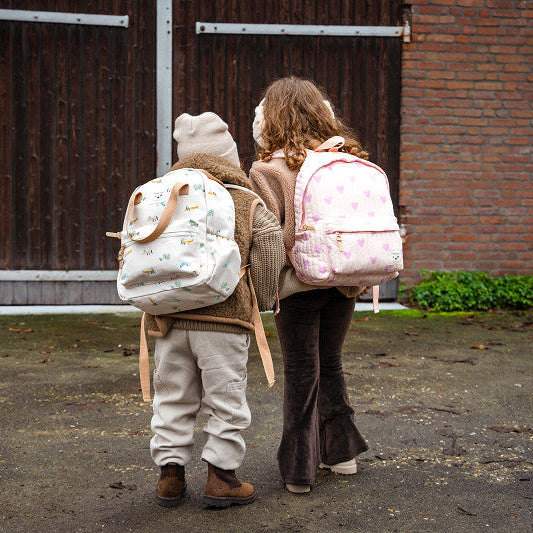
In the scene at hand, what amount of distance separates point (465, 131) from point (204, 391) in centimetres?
560

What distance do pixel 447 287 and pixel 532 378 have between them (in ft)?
8.52

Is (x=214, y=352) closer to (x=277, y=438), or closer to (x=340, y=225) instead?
(x=340, y=225)

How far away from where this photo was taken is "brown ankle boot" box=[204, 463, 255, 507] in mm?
3020

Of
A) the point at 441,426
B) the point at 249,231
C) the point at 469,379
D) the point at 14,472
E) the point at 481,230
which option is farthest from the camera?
the point at 481,230

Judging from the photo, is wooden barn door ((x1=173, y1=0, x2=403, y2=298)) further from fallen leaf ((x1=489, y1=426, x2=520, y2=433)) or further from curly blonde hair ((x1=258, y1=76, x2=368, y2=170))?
curly blonde hair ((x1=258, y1=76, x2=368, y2=170))

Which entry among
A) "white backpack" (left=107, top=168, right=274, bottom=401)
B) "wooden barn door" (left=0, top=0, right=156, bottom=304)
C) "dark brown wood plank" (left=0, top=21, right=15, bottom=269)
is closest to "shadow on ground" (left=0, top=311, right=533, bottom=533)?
"white backpack" (left=107, top=168, right=274, bottom=401)

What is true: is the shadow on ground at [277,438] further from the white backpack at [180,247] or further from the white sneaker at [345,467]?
the white backpack at [180,247]

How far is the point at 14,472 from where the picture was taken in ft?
11.3

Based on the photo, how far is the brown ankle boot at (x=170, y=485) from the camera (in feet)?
9.97

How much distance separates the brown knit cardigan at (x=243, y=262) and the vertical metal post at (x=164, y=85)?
4.63 meters

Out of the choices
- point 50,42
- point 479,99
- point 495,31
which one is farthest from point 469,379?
point 50,42

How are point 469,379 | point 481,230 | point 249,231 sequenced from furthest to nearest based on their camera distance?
point 481,230 → point 469,379 → point 249,231

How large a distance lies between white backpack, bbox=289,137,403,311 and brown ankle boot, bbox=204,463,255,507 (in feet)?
2.68

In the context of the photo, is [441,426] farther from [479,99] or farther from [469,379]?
[479,99]
